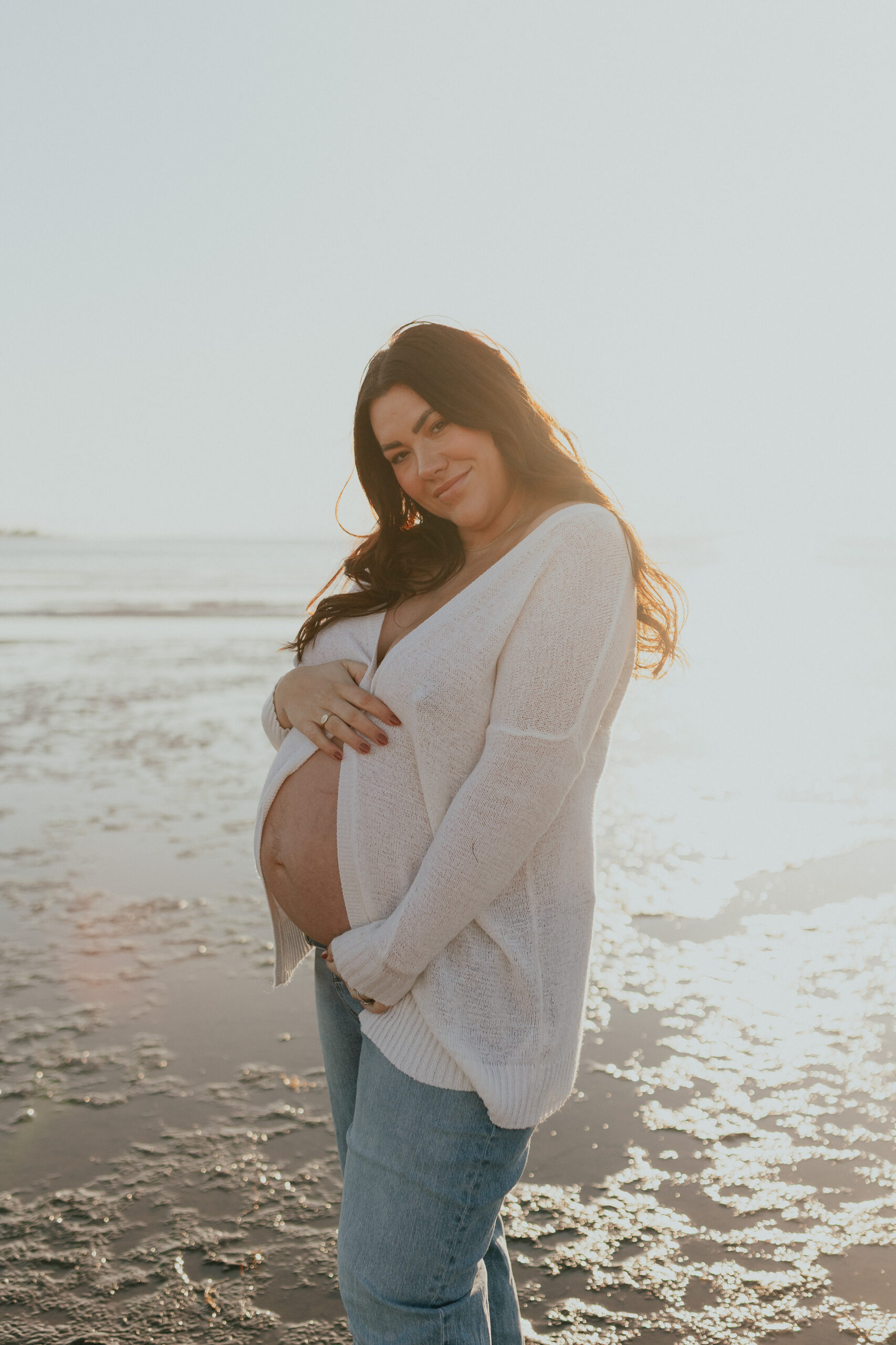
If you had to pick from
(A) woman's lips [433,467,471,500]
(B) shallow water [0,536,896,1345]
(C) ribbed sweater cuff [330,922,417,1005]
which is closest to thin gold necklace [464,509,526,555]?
(A) woman's lips [433,467,471,500]

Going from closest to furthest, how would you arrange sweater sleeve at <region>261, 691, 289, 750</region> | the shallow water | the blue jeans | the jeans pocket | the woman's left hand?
1. the blue jeans
2. the woman's left hand
3. the jeans pocket
4. sweater sleeve at <region>261, 691, 289, 750</region>
5. the shallow water

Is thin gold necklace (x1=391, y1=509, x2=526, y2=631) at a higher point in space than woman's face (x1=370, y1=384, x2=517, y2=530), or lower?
lower

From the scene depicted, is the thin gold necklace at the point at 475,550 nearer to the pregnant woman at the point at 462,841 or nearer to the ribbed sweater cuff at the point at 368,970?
the pregnant woman at the point at 462,841

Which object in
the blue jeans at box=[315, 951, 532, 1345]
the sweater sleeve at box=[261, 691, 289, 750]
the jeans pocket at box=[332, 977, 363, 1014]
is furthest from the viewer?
the sweater sleeve at box=[261, 691, 289, 750]

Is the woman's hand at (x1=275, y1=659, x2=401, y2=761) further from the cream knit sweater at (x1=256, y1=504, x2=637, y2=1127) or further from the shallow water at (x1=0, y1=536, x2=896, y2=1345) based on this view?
the shallow water at (x1=0, y1=536, x2=896, y2=1345)

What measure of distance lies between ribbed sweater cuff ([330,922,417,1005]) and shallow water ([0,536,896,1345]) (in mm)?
1225

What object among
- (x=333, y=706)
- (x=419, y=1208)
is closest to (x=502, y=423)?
(x=333, y=706)

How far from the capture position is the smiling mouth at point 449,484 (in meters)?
1.87

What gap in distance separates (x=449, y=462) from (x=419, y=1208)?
1.20 meters

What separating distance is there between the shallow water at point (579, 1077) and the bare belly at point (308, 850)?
1.15 metres

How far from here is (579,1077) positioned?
3453mm

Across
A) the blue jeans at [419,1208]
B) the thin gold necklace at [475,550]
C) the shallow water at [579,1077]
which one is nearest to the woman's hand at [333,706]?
the thin gold necklace at [475,550]

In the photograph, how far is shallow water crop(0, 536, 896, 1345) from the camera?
2.48 meters

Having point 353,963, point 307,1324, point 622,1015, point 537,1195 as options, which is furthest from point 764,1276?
point 353,963
